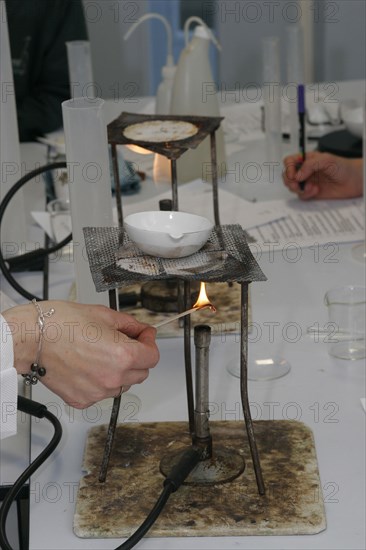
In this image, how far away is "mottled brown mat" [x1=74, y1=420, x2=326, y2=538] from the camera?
2.89 ft

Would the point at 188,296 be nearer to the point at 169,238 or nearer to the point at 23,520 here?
the point at 169,238

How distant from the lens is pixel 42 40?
245 cm

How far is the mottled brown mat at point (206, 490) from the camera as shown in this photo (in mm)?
881

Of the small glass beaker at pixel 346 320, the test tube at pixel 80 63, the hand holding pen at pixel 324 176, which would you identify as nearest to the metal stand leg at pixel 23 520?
the small glass beaker at pixel 346 320

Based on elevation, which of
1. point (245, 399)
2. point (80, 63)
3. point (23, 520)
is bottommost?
point (23, 520)

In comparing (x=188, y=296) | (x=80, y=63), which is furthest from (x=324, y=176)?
(x=188, y=296)

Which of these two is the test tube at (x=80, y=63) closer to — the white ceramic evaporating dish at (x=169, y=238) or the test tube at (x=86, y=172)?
the test tube at (x=86, y=172)

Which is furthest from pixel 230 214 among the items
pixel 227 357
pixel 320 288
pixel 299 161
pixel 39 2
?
pixel 39 2

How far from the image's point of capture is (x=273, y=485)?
94 cm

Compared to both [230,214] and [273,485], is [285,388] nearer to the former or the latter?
[273,485]

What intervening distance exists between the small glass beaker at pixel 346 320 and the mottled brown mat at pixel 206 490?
0.19 metres

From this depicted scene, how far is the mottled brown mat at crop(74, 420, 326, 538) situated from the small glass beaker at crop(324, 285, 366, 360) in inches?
7.5

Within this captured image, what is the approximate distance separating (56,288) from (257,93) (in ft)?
3.77

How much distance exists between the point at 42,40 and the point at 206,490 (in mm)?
1791
